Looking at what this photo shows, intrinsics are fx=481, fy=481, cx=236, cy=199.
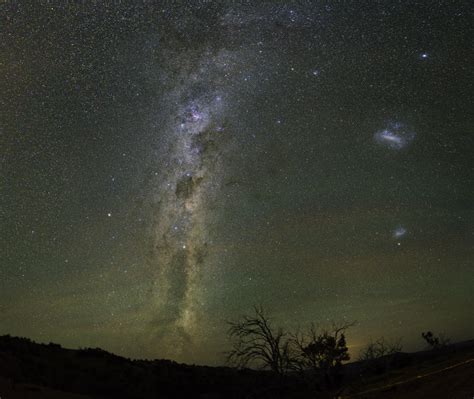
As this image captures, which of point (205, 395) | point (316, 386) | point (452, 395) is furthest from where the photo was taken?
point (205, 395)

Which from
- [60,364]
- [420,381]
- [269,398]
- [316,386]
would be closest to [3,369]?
[60,364]

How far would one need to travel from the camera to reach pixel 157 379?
36219 millimetres

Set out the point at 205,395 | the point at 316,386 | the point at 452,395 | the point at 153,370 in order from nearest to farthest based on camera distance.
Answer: the point at 452,395 < the point at 316,386 < the point at 205,395 < the point at 153,370

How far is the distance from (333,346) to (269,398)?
6516 millimetres

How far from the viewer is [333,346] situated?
96.4 ft

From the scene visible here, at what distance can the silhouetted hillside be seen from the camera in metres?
20.4

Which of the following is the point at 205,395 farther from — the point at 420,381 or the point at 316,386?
the point at 420,381

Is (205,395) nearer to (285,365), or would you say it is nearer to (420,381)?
(285,365)

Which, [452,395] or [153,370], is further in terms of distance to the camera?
[153,370]

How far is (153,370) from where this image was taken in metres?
38.7

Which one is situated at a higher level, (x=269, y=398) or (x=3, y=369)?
(x=3, y=369)

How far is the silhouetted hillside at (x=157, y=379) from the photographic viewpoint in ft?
66.9

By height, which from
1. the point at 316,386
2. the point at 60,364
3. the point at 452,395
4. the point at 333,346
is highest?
the point at 60,364

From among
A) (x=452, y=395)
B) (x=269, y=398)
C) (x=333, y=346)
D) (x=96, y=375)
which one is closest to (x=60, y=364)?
(x=96, y=375)
